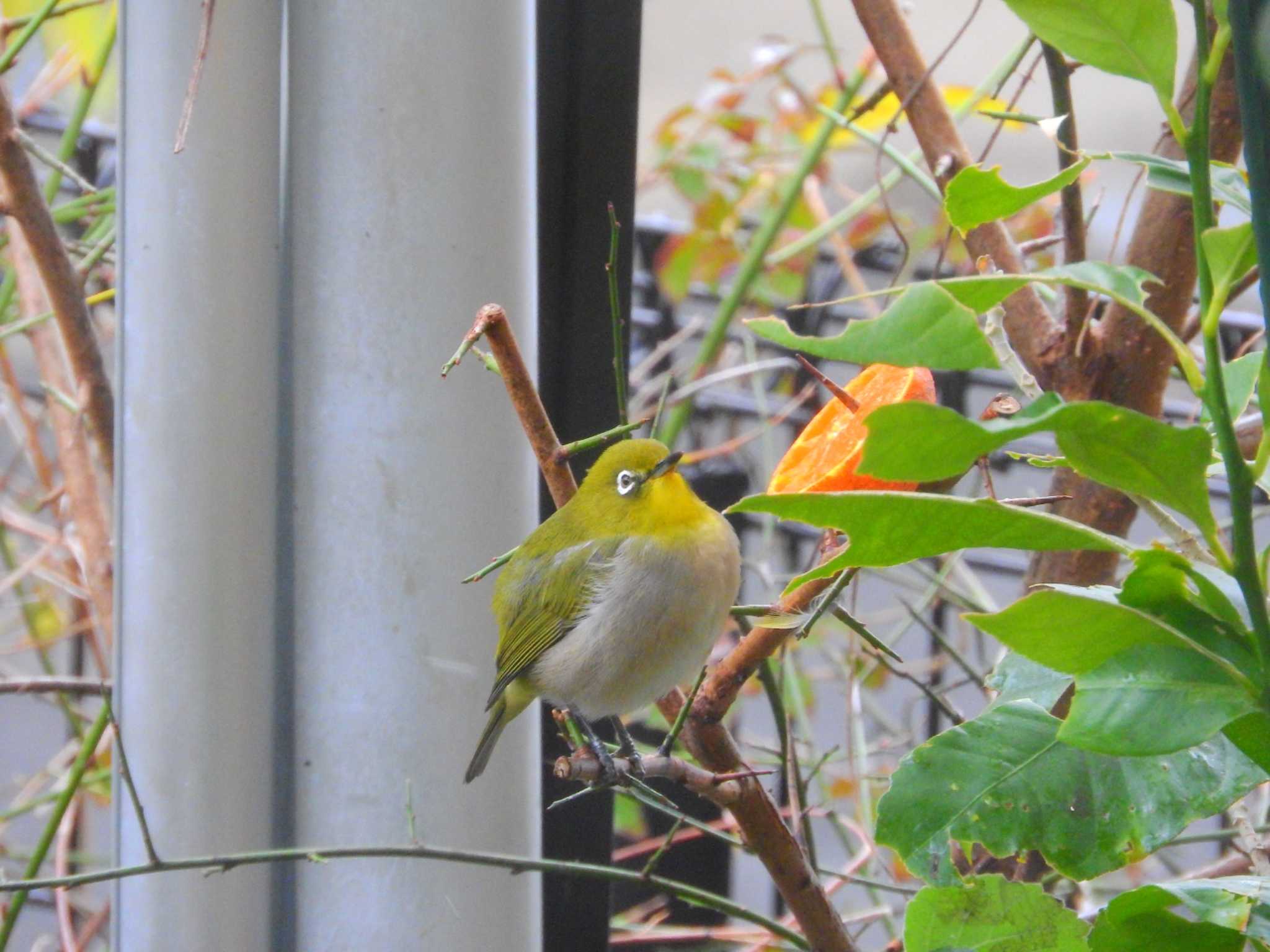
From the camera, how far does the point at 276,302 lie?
109 centimetres

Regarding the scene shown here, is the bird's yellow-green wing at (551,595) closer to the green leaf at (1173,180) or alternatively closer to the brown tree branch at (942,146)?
the brown tree branch at (942,146)

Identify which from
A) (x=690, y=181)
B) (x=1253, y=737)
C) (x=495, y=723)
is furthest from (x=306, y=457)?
(x=690, y=181)

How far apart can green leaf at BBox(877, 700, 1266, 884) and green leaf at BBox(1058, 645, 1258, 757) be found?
0.18 meters

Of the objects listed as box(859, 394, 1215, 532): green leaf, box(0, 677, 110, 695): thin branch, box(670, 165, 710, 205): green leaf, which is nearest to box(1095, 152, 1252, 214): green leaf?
box(859, 394, 1215, 532): green leaf

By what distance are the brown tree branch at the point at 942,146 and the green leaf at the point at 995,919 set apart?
2.50 ft

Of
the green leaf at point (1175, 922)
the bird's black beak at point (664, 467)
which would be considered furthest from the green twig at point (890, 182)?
the green leaf at point (1175, 922)

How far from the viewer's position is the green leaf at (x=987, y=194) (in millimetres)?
586

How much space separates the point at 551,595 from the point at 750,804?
2.19 ft

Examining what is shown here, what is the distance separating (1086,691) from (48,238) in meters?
1.17

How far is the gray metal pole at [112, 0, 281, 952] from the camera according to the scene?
3.38ft

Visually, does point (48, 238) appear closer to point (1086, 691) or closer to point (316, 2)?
point (316, 2)

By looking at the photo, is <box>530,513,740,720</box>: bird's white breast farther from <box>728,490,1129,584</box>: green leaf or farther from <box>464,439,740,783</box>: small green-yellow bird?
<box>728,490,1129,584</box>: green leaf

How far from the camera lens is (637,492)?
1614 millimetres

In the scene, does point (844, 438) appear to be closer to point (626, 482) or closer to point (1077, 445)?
point (1077, 445)
